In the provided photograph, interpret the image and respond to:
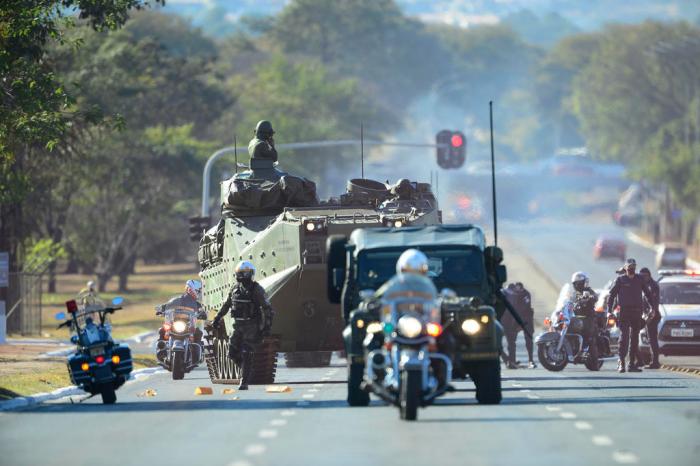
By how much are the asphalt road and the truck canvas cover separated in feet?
6.66

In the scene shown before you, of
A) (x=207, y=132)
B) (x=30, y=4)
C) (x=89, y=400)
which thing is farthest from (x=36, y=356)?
(x=207, y=132)

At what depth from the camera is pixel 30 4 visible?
3841 centimetres

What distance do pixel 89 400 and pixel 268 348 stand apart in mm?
4519

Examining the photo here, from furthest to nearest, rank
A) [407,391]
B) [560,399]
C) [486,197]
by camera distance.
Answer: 1. [486,197]
2. [560,399]
3. [407,391]

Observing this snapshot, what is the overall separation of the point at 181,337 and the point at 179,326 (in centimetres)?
34

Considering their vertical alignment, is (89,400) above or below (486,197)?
below

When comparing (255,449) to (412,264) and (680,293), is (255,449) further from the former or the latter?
(680,293)

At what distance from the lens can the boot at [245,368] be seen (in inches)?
1177

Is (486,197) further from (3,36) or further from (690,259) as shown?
(3,36)

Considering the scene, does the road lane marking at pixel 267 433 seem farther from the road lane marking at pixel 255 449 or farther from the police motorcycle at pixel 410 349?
the police motorcycle at pixel 410 349

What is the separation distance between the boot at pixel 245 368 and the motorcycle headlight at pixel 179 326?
4492mm

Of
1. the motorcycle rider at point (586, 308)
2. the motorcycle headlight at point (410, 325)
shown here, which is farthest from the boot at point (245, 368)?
the motorcycle headlight at point (410, 325)

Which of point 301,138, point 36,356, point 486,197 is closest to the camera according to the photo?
point 36,356

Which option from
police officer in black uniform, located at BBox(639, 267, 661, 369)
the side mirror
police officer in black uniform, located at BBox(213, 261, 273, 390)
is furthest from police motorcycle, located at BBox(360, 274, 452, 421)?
police officer in black uniform, located at BBox(639, 267, 661, 369)
